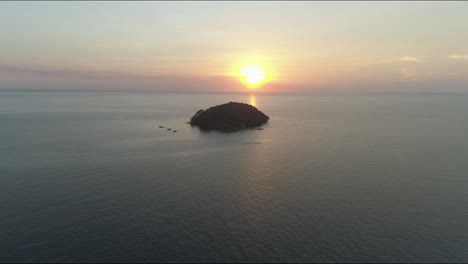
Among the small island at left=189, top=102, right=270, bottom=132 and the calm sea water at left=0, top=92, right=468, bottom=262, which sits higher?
the small island at left=189, top=102, right=270, bottom=132

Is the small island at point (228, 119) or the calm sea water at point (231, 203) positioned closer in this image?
the calm sea water at point (231, 203)

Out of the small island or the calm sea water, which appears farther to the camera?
the small island

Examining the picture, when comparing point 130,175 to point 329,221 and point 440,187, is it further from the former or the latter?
point 440,187

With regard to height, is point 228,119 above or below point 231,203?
above

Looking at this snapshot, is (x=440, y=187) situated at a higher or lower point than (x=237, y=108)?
lower

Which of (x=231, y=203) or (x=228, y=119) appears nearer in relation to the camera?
(x=231, y=203)

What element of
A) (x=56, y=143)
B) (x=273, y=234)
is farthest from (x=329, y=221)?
(x=56, y=143)

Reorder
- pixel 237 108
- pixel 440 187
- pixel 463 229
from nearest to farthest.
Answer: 1. pixel 463 229
2. pixel 440 187
3. pixel 237 108

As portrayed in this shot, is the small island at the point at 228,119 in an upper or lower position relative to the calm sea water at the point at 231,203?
upper
